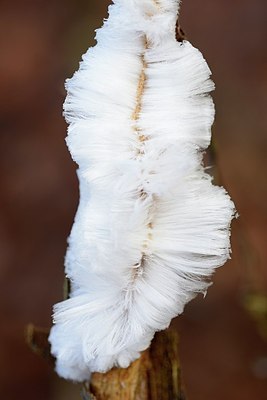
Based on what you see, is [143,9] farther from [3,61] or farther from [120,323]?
[3,61]

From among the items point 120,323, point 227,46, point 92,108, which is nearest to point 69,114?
point 92,108

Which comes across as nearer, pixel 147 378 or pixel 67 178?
pixel 147 378

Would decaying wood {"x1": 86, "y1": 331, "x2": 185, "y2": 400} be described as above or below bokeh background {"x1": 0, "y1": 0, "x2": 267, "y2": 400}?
above

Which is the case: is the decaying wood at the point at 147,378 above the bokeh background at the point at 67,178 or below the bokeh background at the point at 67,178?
above

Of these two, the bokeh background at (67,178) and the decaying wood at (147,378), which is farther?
the bokeh background at (67,178)

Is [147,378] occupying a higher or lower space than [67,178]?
higher

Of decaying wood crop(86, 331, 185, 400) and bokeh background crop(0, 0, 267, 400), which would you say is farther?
bokeh background crop(0, 0, 267, 400)
